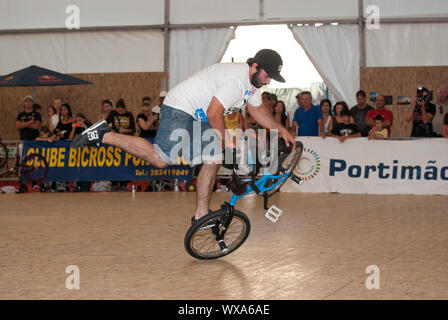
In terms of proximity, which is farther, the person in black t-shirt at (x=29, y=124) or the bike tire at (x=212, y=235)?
the person in black t-shirt at (x=29, y=124)

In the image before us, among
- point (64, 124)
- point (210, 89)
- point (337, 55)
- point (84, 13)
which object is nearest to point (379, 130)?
point (337, 55)

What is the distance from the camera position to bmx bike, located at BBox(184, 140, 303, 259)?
162 inches

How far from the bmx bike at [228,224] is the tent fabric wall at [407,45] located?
352 inches

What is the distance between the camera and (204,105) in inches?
172

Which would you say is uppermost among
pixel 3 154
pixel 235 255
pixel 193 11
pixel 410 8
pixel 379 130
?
pixel 193 11

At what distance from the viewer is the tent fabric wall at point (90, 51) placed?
13.4 metres

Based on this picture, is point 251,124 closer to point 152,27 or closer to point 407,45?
point 152,27

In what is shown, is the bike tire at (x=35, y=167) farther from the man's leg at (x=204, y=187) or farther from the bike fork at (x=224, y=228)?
the bike fork at (x=224, y=228)

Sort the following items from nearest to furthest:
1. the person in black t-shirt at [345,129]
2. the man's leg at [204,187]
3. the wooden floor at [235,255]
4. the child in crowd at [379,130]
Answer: the wooden floor at [235,255], the man's leg at [204,187], the child in crowd at [379,130], the person in black t-shirt at [345,129]

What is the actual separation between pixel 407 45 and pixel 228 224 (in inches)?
389

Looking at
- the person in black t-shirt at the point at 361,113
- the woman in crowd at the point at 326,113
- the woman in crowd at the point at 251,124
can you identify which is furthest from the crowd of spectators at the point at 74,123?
the person in black t-shirt at the point at 361,113
